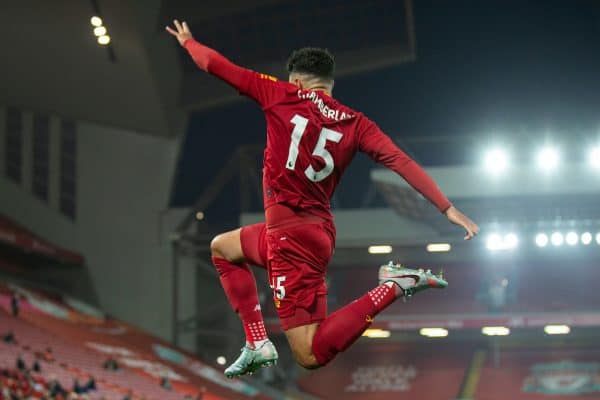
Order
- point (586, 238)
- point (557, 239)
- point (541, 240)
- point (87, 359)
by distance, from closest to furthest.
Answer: point (87, 359)
point (586, 238)
point (557, 239)
point (541, 240)

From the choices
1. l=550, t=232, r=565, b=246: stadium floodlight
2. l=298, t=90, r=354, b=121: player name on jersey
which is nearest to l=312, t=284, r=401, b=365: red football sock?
l=298, t=90, r=354, b=121: player name on jersey

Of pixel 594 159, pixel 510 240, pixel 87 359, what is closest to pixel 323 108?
pixel 87 359

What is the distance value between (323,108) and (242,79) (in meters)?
0.38

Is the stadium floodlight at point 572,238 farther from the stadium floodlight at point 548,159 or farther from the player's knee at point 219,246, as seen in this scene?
the player's knee at point 219,246

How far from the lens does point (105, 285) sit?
2588 cm

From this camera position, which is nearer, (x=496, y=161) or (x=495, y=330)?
(x=496, y=161)

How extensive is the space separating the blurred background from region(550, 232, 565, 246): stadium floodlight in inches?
5.3

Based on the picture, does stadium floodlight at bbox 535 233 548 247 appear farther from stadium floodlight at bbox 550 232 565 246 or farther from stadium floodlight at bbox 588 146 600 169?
stadium floodlight at bbox 588 146 600 169

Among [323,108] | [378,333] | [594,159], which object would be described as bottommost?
[323,108]

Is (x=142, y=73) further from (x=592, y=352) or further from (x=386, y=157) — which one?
(x=386, y=157)

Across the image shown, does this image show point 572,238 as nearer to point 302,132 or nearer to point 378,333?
point 378,333

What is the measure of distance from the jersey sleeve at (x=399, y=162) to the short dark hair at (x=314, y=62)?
28 centimetres

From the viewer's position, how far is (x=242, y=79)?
175 inches

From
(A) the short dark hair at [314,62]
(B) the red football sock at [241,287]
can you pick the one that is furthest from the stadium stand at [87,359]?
(A) the short dark hair at [314,62]
